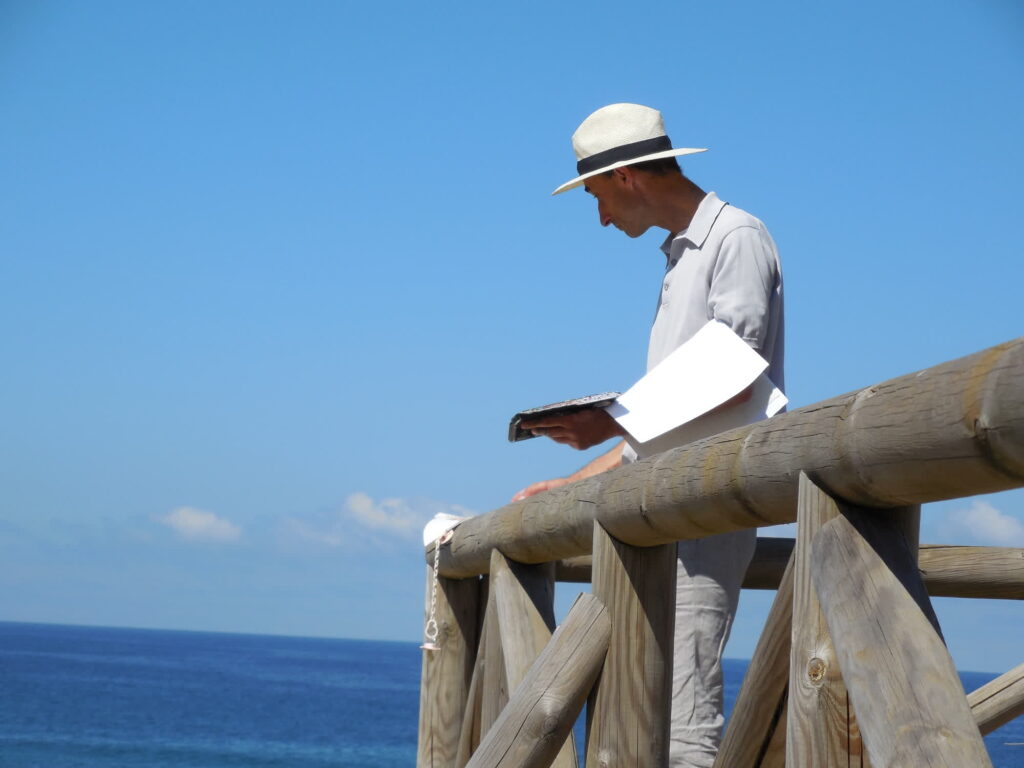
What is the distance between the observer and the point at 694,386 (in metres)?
2.66

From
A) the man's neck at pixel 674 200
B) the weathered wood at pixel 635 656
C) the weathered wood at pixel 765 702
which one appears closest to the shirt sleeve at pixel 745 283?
the man's neck at pixel 674 200

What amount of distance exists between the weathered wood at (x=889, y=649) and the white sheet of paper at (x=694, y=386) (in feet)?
2.72

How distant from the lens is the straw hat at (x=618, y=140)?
3.21 meters

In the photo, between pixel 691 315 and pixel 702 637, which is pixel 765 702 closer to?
pixel 702 637

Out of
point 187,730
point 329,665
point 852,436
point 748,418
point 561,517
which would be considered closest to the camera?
point 852,436

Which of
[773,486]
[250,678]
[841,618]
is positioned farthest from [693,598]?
[250,678]

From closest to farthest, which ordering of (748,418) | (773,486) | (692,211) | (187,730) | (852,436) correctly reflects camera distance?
(852,436) → (773,486) → (748,418) → (692,211) → (187,730)

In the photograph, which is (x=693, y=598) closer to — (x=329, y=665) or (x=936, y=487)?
(x=936, y=487)

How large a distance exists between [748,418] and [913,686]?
1177 millimetres

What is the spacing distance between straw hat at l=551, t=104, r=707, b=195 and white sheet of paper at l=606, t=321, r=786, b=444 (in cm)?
70

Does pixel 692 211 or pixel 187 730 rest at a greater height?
pixel 692 211

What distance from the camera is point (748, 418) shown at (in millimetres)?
2721

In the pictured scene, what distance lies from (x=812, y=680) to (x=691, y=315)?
1322 mm

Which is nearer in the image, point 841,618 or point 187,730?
point 841,618
